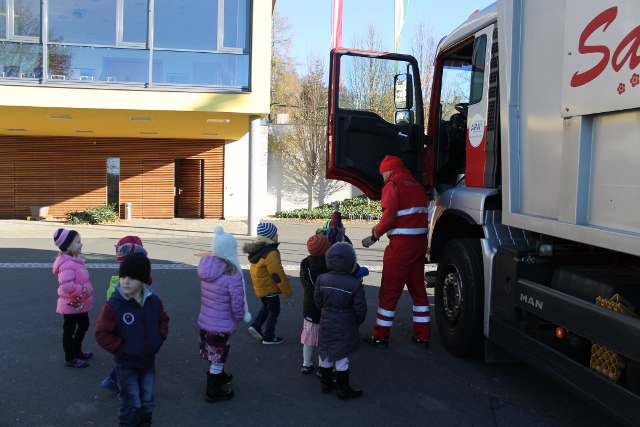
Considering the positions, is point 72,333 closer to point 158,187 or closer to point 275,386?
point 275,386

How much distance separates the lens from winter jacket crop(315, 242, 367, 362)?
13.4 ft

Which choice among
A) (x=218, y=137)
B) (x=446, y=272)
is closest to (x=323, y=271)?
(x=446, y=272)

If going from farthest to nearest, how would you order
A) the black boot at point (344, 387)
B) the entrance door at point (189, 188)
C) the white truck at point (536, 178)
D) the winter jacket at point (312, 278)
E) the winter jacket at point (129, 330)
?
the entrance door at point (189, 188) < the winter jacket at point (312, 278) < the black boot at point (344, 387) < the winter jacket at point (129, 330) < the white truck at point (536, 178)

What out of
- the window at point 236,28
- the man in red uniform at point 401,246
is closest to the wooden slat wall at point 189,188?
the window at point 236,28

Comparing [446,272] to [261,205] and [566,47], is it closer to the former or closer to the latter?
[566,47]

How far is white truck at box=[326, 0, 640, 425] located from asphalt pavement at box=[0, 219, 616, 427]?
41 cm

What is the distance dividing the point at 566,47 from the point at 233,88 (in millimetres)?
11539

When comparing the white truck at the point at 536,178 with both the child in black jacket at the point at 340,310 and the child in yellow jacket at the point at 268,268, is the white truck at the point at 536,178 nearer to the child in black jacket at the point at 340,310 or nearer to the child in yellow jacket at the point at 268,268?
the child in black jacket at the point at 340,310

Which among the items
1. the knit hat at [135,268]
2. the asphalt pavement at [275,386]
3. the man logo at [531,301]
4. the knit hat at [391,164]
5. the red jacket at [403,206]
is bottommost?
the asphalt pavement at [275,386]

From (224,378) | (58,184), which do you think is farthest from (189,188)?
(224,378)

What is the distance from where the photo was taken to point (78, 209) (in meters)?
19.9

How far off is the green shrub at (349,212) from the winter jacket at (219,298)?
1638 cm

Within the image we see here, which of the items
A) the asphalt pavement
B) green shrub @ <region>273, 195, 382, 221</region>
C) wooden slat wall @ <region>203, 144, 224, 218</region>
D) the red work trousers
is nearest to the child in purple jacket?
the asphalt pavement

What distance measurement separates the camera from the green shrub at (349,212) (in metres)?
20.8
